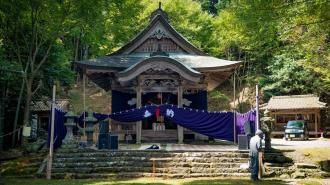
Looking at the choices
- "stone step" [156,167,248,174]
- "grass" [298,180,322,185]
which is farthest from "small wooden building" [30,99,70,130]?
"grass" [298,180,322,185]

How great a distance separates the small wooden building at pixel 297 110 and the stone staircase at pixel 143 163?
1779 centimetres

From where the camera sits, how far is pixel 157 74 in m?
18.6

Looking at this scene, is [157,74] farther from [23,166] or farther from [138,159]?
[23,166]

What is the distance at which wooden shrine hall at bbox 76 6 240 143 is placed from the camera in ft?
58.0

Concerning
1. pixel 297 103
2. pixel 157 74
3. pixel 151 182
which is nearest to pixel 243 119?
pixel 157 74

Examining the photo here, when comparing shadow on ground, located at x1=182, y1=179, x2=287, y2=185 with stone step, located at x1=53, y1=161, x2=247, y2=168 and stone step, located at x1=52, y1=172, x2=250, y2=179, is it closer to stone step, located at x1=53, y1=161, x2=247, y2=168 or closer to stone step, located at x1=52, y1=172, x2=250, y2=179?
stone step, located at x1=52, y1=172, x2=250, y2=179

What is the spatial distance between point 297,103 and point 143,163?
2059 centimetres

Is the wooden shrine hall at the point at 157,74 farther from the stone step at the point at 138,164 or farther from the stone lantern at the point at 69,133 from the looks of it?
the stone step at the point at 138,164

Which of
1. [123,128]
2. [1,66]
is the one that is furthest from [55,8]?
[123,128]

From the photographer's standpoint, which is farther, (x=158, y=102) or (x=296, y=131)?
(x=296, y=131)

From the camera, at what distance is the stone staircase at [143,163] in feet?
39.9

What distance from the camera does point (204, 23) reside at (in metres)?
35.1

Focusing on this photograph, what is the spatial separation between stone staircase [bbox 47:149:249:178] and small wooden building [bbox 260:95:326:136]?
1779cm

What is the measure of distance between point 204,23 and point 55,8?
71.8 ft
